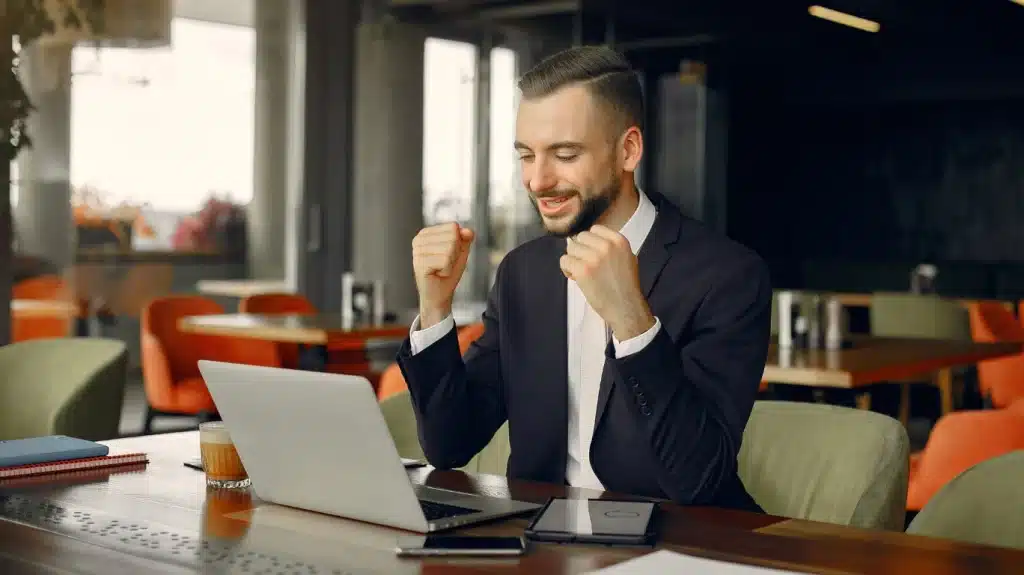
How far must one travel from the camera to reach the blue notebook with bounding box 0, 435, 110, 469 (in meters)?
1.97

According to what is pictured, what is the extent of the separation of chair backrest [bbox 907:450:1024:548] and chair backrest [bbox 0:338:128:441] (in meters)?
2.31

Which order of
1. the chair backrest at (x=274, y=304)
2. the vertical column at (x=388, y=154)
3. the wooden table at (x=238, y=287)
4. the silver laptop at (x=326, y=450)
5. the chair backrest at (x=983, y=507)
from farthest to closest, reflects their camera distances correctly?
the vertical column at (x=388, y=154) < the wooden table at (x=238, y=287) < the chair backrest at (x=274, y=304) < the chair backrest at (x=983, y=507) < the silver laptop at (x=326, y=450)

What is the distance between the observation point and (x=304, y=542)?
1.50 metres

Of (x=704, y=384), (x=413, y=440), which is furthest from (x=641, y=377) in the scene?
(x=413, y=440)

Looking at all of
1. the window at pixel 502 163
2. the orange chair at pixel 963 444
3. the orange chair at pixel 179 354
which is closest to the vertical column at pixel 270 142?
the orange chair at pixel 179 354

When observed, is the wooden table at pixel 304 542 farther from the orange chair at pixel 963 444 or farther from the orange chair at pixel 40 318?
the orange chair at pixel 40 318

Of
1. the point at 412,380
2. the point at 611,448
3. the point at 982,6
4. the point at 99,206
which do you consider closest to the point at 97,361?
the point at 412,380

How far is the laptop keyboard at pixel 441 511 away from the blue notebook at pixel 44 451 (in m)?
0.66

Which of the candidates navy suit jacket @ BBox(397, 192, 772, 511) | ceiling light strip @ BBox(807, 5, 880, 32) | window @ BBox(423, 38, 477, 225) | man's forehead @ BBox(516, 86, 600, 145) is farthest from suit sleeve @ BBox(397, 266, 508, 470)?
ceiling light strip @ BBox(807, 5, 880, 32)

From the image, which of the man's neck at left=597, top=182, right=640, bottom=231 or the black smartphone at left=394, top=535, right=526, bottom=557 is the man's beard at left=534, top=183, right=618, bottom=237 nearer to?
the man's neck at left=597, top=182, right=640, bottom=231

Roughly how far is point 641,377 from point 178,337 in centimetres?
482

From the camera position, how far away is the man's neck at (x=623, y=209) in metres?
2.13

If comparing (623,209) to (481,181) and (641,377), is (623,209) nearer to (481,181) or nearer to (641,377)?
(641,377)

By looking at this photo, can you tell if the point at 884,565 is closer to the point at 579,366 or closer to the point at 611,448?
the point at 611,448
